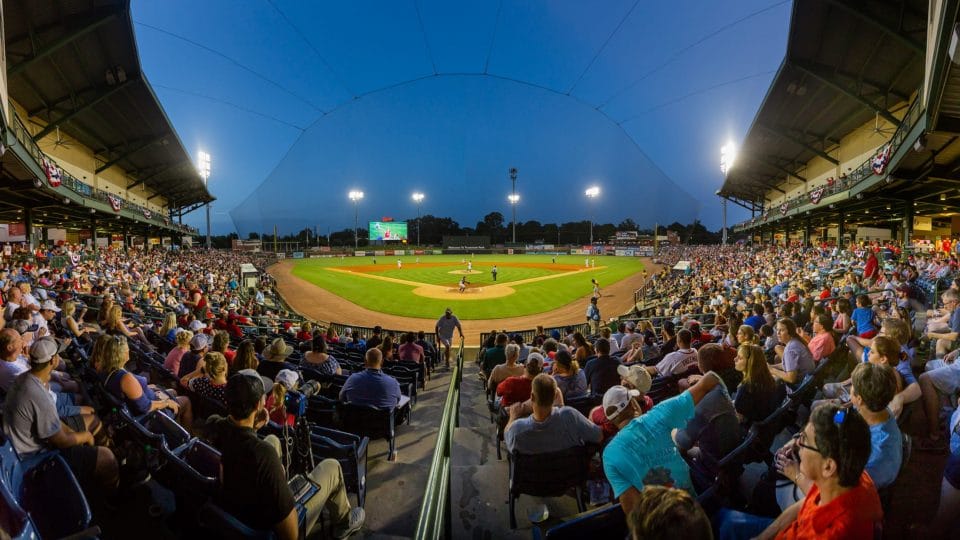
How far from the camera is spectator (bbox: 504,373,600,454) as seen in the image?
3.60 m

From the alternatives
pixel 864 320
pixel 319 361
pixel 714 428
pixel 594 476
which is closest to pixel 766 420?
pixel 714 428

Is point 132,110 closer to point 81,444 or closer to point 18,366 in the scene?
point 18,366

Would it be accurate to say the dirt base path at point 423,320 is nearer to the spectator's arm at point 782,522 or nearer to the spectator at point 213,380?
the spectator at point 213,380

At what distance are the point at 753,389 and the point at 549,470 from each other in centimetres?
233

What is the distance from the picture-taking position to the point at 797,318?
964 cm

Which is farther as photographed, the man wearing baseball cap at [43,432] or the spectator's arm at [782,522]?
the man wearing baseball cap at [43,432]

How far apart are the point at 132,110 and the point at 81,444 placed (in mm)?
35799

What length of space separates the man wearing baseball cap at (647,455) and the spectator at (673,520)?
110cm

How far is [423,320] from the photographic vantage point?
22094mm

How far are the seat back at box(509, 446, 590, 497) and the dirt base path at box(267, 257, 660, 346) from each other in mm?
14841

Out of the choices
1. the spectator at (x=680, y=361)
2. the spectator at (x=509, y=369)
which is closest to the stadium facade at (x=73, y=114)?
the spectator at (x=509, y=369)

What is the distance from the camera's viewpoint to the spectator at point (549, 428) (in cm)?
360

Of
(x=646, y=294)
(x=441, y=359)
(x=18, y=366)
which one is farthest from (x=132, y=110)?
(x=646, y=294)

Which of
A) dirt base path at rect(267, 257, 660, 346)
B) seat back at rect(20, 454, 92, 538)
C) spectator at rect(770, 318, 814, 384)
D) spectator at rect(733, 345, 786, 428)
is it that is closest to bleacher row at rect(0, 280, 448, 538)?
seat back at rect(20, 454, 92, 538)
